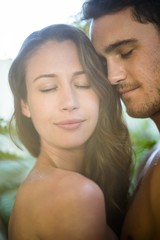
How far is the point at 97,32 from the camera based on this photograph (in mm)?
1169

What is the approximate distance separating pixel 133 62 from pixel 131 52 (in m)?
0.03

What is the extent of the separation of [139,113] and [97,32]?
A: 0.31 meters

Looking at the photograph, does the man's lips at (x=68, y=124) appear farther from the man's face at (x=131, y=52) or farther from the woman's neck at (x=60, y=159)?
the man's face at (x=131, y=52)

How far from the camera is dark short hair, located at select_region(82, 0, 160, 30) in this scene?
3.76ft

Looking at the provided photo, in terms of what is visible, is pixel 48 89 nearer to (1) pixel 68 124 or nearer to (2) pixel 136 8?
(1) pixel 68 124

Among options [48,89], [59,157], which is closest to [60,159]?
[59,157]

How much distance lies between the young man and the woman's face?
11 centimetres

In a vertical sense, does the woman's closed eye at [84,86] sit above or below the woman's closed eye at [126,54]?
below

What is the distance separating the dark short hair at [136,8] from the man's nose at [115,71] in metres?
0.16

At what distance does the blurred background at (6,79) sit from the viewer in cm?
116

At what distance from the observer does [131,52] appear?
1157 mm

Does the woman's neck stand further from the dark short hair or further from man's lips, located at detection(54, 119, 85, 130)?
the dark short hair

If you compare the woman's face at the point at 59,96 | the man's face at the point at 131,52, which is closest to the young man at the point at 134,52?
the man's face at the point at 131,52

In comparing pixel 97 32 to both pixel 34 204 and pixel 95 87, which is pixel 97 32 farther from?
pixel 34 204
